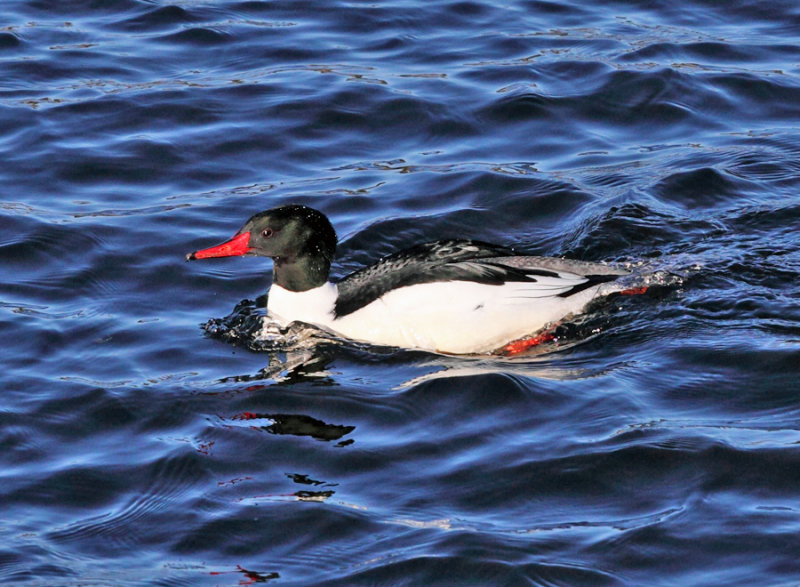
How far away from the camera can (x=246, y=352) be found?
8.20m

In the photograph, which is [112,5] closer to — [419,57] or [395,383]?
[419,57]

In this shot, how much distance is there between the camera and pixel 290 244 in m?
8.41

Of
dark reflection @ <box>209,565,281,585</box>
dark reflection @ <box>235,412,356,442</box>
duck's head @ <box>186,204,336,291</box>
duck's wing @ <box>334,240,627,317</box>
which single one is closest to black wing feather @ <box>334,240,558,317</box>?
duck's wing @ <box>334,240,627,317</box>

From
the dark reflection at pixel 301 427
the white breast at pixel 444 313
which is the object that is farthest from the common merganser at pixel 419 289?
the dark reflection at pixel 301 427

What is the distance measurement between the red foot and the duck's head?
1.28 metres

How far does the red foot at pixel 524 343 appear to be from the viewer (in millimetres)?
8344

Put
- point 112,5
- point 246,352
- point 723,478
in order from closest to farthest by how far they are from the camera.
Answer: point 723,478 < point 246,352 < point 112,5

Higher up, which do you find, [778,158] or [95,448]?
[778,158]

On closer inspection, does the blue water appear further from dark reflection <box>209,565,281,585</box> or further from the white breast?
the white breast

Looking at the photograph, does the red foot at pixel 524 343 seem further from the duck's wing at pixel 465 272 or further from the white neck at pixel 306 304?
the white neck at pixel 306 304

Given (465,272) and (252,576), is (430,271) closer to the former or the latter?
(465,272)

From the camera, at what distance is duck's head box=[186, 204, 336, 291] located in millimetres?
8297

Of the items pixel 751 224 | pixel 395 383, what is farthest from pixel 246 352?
pixel 751 224

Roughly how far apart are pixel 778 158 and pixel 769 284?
2457 millimetres
